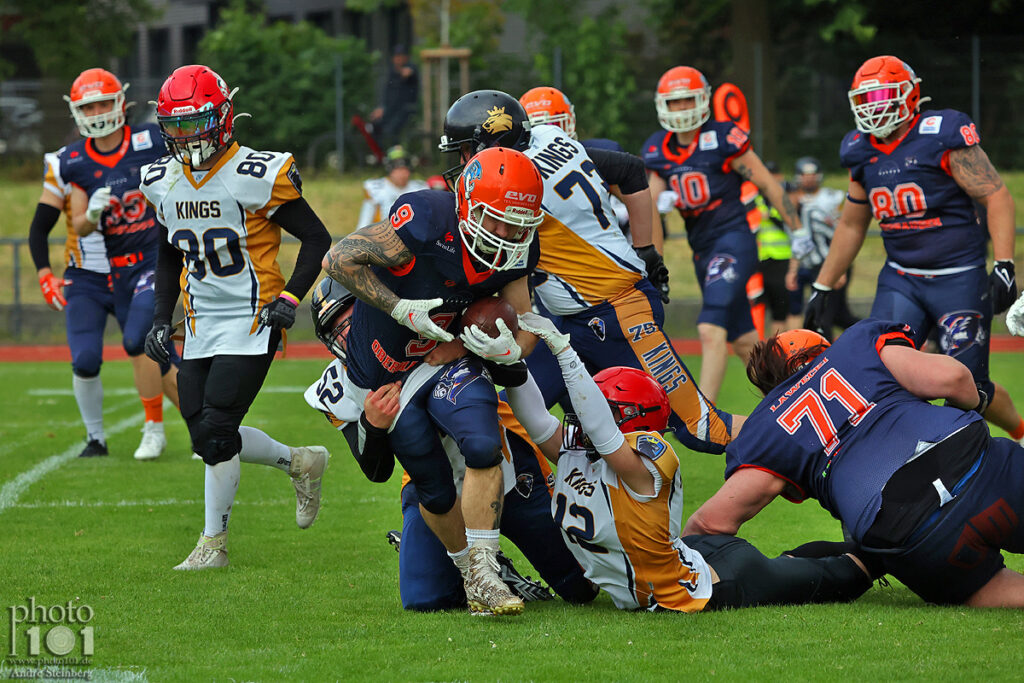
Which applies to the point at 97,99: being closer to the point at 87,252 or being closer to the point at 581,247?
the point at 87,252

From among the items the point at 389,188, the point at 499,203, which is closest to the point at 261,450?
the point at 499,203

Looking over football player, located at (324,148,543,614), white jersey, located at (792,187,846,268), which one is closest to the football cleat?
football player, located at (324,148,543,614)

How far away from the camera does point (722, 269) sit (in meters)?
8.29

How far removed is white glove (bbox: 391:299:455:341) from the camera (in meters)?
4.19

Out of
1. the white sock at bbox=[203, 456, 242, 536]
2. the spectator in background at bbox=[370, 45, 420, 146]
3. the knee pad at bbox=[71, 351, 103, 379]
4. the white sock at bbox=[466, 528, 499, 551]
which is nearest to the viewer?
the white sock at bbox=[466, 528, 499, 551]

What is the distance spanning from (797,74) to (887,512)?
16470 mm

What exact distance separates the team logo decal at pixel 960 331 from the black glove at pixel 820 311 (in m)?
0.58

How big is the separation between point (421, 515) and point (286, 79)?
17543mm

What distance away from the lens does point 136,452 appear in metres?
8.12

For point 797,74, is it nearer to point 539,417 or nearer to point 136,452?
point 136,452

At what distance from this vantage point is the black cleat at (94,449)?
26.4ft

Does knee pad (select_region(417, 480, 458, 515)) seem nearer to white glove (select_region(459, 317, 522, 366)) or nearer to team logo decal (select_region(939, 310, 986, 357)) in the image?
white glove (select_region(459, 317, 522, 366))

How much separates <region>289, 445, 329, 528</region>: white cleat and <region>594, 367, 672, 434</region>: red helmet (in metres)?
1.73

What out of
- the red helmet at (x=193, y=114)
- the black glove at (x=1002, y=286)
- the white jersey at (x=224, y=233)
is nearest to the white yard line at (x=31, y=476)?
the white jersey at (x=224, y=233)
